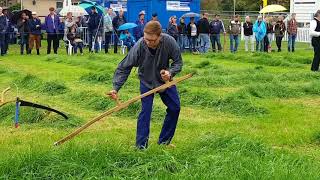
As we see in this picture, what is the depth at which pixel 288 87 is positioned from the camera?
1260 cm

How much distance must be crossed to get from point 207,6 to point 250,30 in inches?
1433

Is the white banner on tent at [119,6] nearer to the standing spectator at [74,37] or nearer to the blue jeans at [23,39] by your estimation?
the standing spectator at [74,37]

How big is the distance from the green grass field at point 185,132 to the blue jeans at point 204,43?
8.01 meters

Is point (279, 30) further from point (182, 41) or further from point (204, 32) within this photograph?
point (182, 41)

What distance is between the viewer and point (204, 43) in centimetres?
2562

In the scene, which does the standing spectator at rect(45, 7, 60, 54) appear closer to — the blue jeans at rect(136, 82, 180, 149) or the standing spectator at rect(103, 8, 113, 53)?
the standing spectator at rect(103, 8, 113, 53)

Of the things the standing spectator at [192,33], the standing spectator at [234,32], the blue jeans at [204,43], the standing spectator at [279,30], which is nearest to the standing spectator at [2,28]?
the standing spectator at [192,33]

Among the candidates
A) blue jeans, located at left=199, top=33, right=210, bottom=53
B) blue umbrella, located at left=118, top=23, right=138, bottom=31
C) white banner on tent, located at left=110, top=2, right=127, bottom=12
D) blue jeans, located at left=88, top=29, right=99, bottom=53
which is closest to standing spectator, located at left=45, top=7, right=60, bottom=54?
blue jeans, located at left=88, top=29, right=99, bottom=53

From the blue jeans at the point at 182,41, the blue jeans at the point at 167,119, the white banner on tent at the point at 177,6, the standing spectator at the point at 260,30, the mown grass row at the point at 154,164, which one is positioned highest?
the white banner on tent at the point at 177,6

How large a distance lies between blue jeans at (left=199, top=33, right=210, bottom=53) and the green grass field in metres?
8.01

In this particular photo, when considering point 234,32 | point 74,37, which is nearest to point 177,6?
point 234,32

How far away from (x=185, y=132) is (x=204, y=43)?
1735 cm

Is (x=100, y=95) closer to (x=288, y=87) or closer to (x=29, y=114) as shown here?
(x=29, y=114)

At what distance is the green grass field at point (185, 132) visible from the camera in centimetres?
558
